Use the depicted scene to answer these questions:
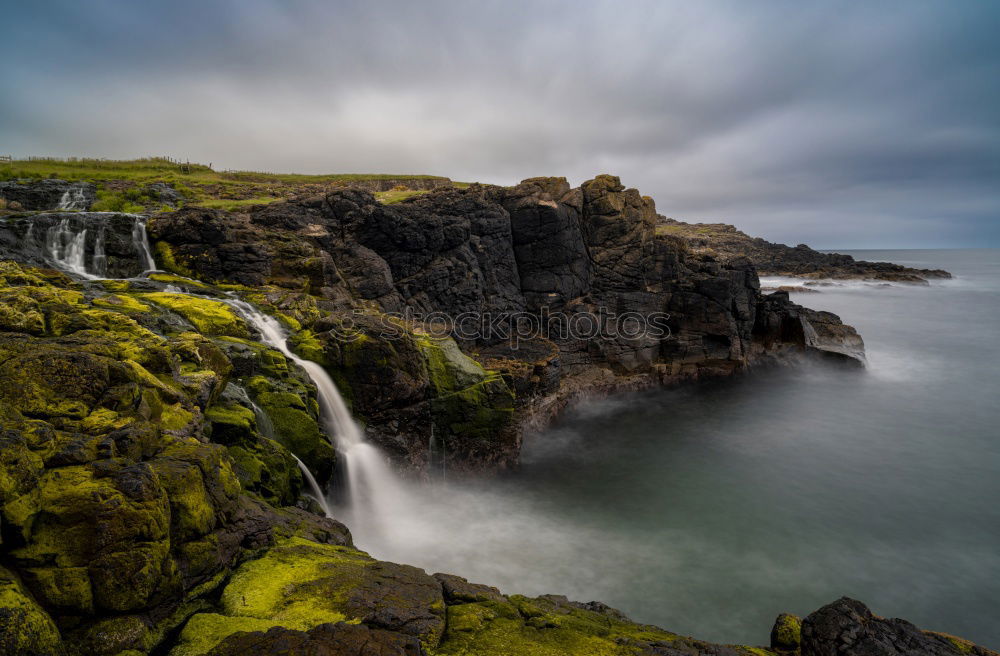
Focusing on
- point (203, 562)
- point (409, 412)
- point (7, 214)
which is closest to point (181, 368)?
point (203, 562)

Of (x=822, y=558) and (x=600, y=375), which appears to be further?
(x=600, y=375)

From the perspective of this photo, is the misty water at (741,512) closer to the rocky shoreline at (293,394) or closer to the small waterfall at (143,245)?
the rocky shoreline at (293,394)

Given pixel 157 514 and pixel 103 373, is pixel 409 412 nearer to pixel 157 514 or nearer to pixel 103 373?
pixel 103 373

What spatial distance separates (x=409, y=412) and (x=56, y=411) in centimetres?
1351

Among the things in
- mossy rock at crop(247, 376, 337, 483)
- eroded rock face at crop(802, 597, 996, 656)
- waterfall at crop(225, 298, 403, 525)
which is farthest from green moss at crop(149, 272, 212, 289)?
eroded rock face at crop(802, 597, 996, 656)

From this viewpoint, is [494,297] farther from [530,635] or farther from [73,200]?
[73,200]

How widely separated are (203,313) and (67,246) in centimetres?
1117

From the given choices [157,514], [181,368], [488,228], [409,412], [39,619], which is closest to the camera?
[39,619]

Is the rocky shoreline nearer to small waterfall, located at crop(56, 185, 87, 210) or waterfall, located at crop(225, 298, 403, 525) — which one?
waterfall, located at crop(225, 298, 403, 525)

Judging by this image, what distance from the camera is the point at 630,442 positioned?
28.1 meters

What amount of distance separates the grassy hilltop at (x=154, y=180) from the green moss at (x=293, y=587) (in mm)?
29161

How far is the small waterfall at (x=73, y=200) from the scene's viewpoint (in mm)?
31923

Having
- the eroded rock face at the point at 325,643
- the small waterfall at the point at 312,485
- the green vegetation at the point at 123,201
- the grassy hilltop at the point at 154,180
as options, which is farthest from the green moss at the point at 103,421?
the green vegetation at the point at 123,201

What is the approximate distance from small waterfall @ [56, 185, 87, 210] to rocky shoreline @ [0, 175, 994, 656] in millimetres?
13387
